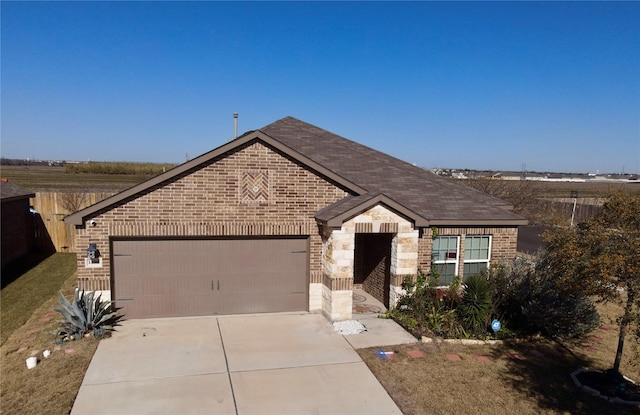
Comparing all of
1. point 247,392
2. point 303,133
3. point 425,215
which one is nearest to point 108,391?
point 247,392

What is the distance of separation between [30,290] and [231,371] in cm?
930

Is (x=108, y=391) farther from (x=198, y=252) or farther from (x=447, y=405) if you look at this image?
(x=447, y=405)

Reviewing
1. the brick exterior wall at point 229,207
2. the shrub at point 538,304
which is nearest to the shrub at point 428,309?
the shrub at point 538,304

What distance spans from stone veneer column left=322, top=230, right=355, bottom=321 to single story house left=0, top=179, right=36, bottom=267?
44.2 ft

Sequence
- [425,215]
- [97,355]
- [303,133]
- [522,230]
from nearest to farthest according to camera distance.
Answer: [97,355] → [425,215] → [303,133] → [522,230]

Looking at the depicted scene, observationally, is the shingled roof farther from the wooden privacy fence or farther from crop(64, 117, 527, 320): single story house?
the wooden privacy fence

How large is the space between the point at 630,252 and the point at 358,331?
583 centimetres

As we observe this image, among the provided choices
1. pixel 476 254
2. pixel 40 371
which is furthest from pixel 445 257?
pixel 40 371

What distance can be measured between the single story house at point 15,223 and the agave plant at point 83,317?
30.4 feet

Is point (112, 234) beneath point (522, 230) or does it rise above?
above

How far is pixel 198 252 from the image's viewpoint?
35.7 feet

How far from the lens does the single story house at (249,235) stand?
10.2m

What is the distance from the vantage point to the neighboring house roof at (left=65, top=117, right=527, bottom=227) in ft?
33.9

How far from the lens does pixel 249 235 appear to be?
1100 cm
